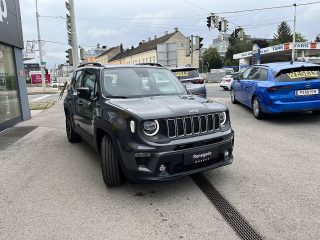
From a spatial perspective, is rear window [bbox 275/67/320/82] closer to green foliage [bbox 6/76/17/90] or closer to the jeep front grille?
the jeep front grille

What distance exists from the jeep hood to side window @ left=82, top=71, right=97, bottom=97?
0.77m

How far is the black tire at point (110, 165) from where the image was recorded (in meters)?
4.18

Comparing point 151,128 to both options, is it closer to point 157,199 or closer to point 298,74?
point 157,199

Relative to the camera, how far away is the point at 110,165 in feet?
13.8

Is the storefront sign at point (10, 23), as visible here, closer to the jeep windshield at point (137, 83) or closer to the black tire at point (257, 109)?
the jeep windshield at point (137, 83)

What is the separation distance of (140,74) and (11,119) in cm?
686

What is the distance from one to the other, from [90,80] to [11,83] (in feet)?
21.8

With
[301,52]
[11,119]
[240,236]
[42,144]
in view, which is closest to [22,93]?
[11,119]

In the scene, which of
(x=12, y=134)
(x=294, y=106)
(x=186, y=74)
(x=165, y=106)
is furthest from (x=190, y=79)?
(x=165, y=106)

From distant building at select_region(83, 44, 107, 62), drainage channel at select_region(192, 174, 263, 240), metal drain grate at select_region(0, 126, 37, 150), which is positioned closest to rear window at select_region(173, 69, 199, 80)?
metal drain grate at select_region(0, 126, 37, 150)

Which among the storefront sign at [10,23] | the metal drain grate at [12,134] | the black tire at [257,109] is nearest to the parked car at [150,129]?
the metal drain grate at [12,134]

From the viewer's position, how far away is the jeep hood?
3.89 m

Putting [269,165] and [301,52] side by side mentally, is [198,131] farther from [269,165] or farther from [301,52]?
[301,52]

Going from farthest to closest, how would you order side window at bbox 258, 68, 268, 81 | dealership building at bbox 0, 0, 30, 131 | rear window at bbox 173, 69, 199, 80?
rear window at bbox 173, 69, 199, 80 < dealership building at bbox 0, 0, 30, 131 < side window at bbox 258, 68, 268, 81
